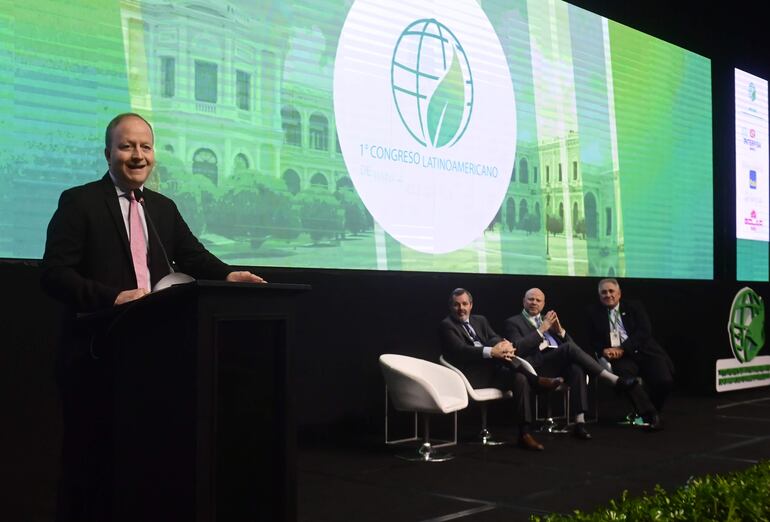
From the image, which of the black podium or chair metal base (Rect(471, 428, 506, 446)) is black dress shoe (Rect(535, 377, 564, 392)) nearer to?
chair metal base (Rect(471, 428, 506, 446))

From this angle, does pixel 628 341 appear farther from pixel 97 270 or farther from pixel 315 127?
pixel 97 270

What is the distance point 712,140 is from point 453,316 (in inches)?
176

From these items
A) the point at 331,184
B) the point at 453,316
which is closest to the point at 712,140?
the point at 453,316

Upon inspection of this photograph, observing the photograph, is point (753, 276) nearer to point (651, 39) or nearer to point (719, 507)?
point (651, 39)

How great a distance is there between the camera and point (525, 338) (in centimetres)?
577

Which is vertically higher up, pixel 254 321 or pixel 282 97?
pixel 282 97

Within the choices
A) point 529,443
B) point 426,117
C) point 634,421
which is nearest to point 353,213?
point 426,117

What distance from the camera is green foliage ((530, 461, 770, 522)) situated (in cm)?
200

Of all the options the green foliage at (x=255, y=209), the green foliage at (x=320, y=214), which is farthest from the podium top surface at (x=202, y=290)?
the green foliage at (x=320, y=214)

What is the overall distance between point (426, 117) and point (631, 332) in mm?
2277

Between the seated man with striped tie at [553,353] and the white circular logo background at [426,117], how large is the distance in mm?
657

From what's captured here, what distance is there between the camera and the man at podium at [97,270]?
213cm

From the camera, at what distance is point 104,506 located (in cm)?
209

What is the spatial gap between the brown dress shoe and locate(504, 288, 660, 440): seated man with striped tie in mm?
533
